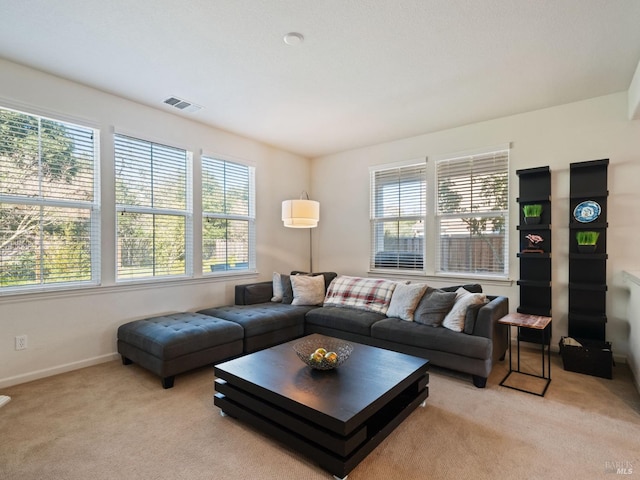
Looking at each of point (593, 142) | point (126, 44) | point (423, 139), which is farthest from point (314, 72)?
point (593, 142)

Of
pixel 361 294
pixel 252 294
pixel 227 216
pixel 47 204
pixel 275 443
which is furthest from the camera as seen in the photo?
pixel 227 216

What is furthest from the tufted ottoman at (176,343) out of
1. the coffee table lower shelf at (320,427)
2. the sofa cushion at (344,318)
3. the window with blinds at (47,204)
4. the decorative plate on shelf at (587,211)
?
the decorative plate on shelf at (587,211)

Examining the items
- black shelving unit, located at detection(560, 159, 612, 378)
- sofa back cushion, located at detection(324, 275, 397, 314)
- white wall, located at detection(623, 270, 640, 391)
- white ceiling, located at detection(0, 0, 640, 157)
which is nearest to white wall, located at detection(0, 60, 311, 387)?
white ceiling, located at detection(0, 0, 640, 157)

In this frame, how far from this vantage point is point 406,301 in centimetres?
362

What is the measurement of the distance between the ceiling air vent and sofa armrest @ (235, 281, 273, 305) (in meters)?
2.23

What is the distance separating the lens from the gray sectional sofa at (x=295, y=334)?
9.53 feet

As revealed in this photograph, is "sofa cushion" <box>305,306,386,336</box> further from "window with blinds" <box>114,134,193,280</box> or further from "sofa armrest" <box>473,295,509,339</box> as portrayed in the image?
"window with blinds" <box>114,134,193,280</box>

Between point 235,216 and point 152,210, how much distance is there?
114cm

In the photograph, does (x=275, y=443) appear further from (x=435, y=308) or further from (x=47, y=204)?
(x=47, y=204)

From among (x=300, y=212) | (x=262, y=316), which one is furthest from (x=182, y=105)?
(x=262, y=316)

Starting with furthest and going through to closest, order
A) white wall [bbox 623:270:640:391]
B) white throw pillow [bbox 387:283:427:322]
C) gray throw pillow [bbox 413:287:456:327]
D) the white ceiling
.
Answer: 1. white throw pillow [bbox 387:283:427:322]
2. gray throw pillow [bbox 413:287:456:327]
3. white wall [bbox 623:270:640:391]
4. the white ceiling

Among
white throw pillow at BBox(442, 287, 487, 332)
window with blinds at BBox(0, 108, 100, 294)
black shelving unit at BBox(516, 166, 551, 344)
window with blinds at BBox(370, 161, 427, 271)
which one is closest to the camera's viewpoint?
window with blinds at BBox(0, 108, 100, 294)

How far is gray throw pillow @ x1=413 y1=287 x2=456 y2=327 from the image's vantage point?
130 inches

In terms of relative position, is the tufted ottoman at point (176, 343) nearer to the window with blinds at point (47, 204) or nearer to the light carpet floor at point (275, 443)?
the light carpet floor at point (275, 443)
